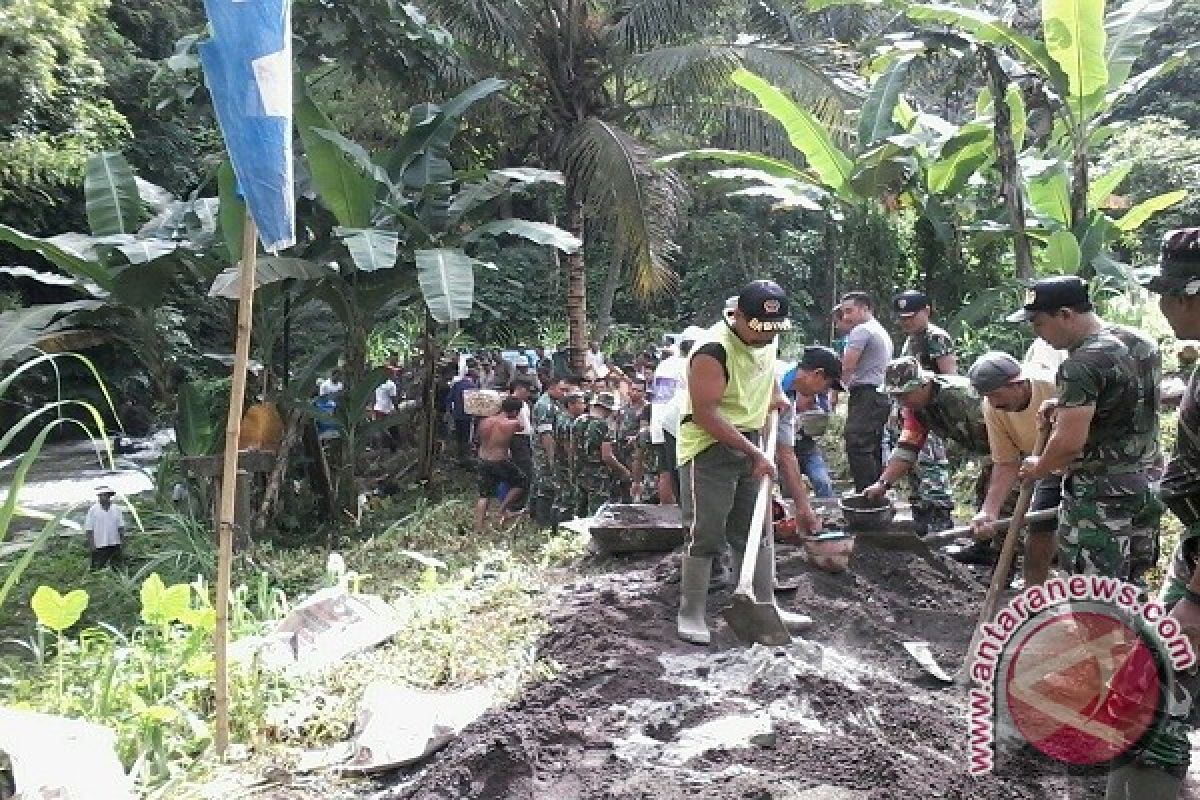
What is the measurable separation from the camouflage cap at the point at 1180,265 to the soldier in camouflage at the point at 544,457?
618 centimetres

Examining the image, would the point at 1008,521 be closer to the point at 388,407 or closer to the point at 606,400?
the point at 606,400

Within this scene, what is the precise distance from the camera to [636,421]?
877 centimetres

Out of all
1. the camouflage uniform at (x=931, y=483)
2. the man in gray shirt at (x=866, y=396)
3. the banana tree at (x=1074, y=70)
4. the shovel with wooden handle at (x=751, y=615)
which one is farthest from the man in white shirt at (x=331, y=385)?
the shovel with wooden handle at (x=751, y=615)

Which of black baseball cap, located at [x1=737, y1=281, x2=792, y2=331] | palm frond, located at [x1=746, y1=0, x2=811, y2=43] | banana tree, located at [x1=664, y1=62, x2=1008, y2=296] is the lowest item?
black baseball cap, located at [x1=737, y1=281, x2=792, y2=331]

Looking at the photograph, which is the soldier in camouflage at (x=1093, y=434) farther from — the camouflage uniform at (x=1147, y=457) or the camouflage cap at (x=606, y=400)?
the camouflage cap at (x=606, y=400)

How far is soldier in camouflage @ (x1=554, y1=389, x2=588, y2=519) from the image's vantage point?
8.55m

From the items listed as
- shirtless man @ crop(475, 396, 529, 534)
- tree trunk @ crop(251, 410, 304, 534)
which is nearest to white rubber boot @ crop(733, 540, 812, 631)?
shirtless man @ crop(475, 396, 529, 534)

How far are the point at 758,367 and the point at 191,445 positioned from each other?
215 inches

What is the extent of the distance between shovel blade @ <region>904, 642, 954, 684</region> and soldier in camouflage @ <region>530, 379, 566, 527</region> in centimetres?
440

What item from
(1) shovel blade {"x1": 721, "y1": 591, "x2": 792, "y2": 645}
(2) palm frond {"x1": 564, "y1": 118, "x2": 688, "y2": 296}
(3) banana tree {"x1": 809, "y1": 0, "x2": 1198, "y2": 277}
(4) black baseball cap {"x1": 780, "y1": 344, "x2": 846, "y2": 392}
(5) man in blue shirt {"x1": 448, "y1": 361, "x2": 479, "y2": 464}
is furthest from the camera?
(5) man in blue shirt {"x1": 448, "y1": 361, "x2": 479, "y2": 464}

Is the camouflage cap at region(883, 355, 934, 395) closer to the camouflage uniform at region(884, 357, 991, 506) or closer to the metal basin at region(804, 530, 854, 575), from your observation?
the camouflage uniform at region(884, 357, 991, 506)

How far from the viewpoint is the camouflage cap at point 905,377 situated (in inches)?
207

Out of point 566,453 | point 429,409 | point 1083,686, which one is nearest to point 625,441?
point 566,453

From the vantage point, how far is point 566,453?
336 inches
